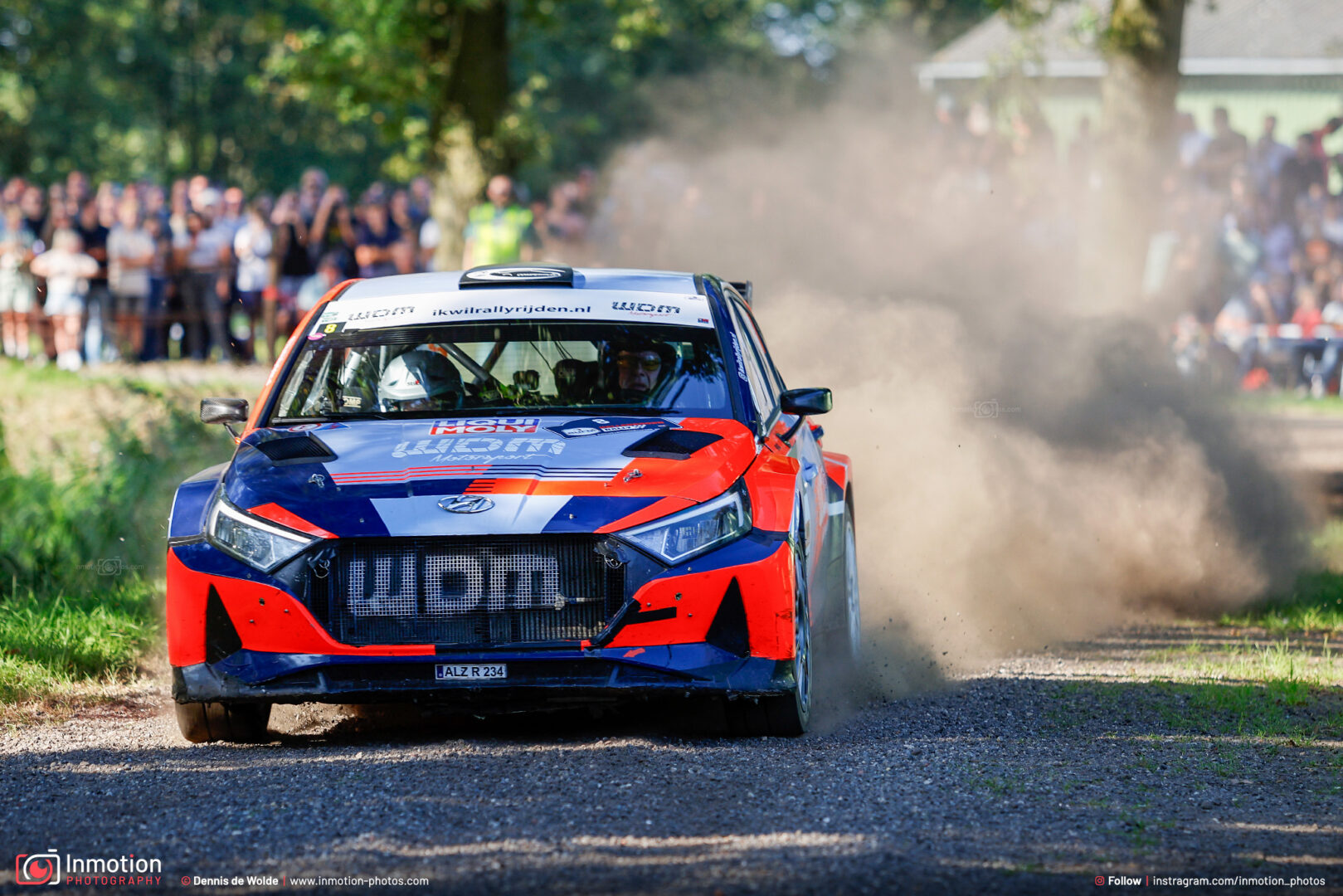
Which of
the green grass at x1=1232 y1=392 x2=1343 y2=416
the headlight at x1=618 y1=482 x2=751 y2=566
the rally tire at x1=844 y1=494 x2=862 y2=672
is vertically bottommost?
the green grass at x1=1232 y1=392 x2=1343 y2=416

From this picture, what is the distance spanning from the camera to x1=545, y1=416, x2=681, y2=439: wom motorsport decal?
20.5ft

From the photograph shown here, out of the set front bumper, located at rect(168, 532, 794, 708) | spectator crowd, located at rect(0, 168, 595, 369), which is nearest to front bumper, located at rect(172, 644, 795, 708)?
front bumper, located at rect(168, 532, 794, 708)

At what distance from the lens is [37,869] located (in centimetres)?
444

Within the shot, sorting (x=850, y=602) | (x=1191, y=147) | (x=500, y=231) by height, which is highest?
(x=1191, y=147)

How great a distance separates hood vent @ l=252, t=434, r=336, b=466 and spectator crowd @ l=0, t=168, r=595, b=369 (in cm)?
1338

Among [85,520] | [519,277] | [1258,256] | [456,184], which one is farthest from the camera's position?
[1258,256]

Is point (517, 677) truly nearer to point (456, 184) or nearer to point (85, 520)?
point (85, 520)

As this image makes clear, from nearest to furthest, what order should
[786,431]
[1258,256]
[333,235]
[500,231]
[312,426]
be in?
1. [312,426]
2. [786,431]
3. [500,231]
4. [333,235]
5. [1258,256]

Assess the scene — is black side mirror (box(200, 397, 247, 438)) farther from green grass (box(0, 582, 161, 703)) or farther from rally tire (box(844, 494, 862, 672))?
rally tire (box(844, 494, 862, 672))

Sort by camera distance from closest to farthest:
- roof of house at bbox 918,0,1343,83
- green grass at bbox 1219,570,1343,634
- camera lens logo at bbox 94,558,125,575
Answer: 1. green grass at bbox 1219,570,1343,634
2. camera lens logo at bbox 94,558,125,575
3. roof of house at bbox 918,0,1343,83

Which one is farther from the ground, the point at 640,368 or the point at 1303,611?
the point at 640,368

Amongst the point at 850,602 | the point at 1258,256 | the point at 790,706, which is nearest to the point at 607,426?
the point at 790,706

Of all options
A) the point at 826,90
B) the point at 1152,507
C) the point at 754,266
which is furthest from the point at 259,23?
the point at 826,90

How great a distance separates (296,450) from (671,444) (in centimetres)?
136
